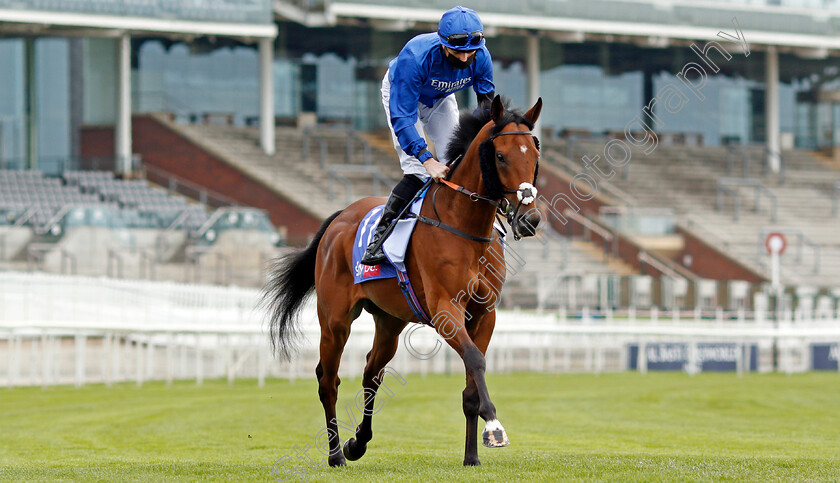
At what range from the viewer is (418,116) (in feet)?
22.1

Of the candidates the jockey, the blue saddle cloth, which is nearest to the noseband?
the jockey

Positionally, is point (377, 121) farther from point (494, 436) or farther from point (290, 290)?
point (494, 436)

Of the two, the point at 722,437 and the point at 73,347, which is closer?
the point at 722,437

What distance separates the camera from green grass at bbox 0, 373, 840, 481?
593 centimetres

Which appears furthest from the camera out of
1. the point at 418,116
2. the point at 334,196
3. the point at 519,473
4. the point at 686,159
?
the point at 686,159

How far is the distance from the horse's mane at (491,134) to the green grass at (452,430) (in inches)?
56.5

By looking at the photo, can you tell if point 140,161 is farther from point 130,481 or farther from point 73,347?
point 130,481

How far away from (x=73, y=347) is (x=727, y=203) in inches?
875

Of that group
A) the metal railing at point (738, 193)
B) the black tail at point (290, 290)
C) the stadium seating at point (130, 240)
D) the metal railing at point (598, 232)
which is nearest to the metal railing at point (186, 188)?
the stadium seating at point (130, 240)

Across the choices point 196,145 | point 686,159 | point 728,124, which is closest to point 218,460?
point 196,145

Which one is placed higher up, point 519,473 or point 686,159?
point 686,159

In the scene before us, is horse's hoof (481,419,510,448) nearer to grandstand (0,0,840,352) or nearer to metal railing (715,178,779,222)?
grandstand (0,0,840,352)

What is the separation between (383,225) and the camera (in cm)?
652

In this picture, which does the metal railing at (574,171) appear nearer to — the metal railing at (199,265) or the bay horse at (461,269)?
the metal railing at (199,265)
